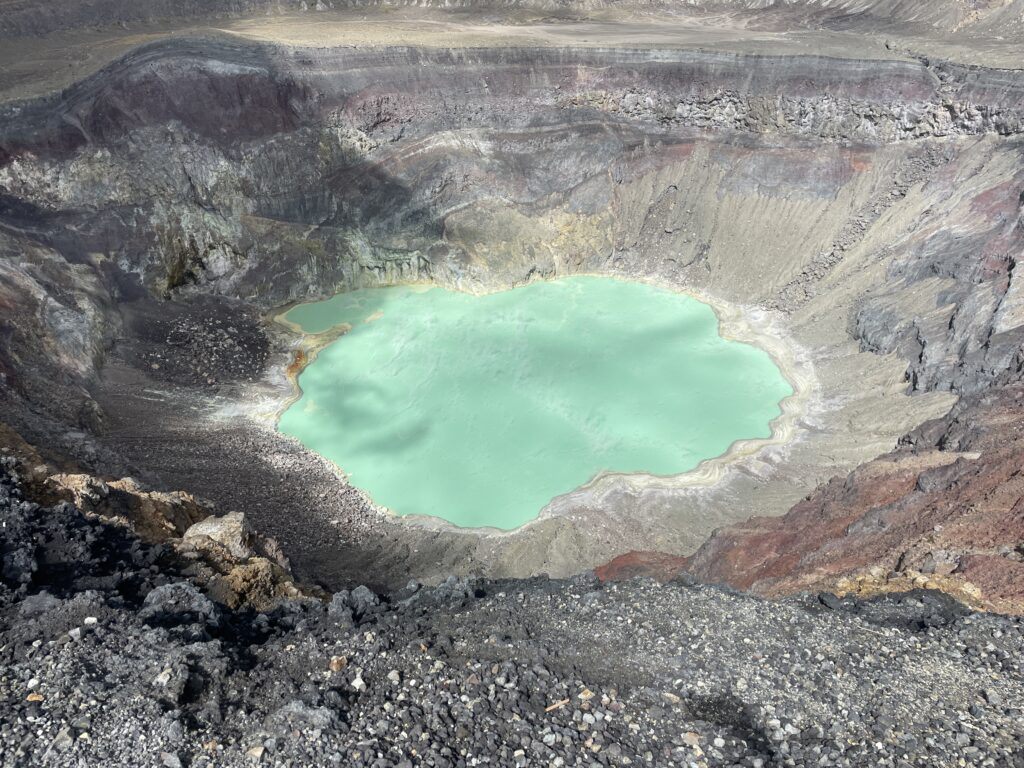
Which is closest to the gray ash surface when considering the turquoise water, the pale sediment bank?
the pale sediment bank

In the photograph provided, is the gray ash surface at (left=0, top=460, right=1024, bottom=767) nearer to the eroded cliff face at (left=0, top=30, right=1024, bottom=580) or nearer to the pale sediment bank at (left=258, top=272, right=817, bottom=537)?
the eroded cliff face at (left=0, top=30, right=1024, bottom=580)

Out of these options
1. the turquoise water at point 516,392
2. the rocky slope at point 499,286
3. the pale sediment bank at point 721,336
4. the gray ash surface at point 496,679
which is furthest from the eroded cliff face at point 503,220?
the gray ash surface at point 496,679

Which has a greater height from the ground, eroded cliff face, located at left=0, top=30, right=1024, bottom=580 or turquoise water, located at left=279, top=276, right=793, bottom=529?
eroded cliff face, located at left=0, top=30, right=1024, bottom=580

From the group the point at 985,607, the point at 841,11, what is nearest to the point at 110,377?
the point at 985,607

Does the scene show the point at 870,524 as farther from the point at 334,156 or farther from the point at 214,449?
the point at 334,156

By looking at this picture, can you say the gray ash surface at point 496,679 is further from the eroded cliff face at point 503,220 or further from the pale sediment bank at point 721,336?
the pale sediment bank at point 721,336

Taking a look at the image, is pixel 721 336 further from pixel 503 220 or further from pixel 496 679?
pixel 496 679
